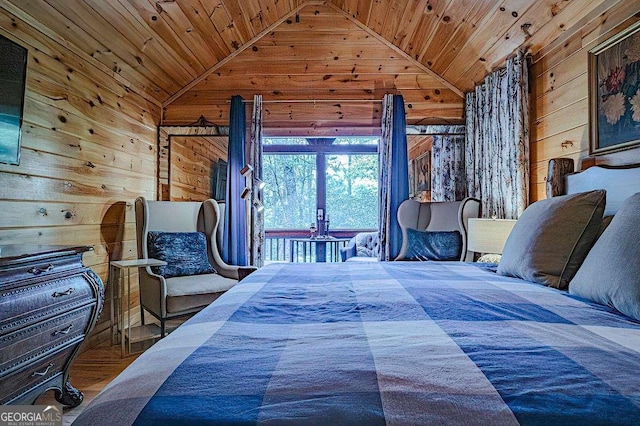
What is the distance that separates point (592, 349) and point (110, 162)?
3.41 m

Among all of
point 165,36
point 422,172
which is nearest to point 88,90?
point 165,36

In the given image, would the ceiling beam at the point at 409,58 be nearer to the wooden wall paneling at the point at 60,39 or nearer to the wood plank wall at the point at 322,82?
the wood plank wall at the point at 322,82

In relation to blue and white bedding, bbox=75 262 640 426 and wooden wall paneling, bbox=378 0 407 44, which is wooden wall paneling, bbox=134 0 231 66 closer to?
wooden wall paneling, bbox=378 0 407 44

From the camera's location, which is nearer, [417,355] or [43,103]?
[417,355]

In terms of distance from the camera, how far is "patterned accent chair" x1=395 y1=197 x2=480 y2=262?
353 centimetres

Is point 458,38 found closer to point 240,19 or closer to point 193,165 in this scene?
point 240,19

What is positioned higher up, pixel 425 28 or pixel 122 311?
pixel 425 28

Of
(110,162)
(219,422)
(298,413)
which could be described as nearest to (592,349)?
(298,413)

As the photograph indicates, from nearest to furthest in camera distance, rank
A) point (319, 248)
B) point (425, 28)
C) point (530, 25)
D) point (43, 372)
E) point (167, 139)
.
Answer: point (43, 372) → point (530, 25) → point (425, 28) → point (167, 139) → point (319, 248)

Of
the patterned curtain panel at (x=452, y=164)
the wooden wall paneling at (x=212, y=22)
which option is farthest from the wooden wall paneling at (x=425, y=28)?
the wooden wall paneling at (x=212, y=22)

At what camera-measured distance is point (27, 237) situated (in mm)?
2229

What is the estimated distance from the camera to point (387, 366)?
71 centimetres

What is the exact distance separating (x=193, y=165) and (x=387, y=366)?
179 inches

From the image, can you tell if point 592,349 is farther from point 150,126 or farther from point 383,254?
point 150,126
